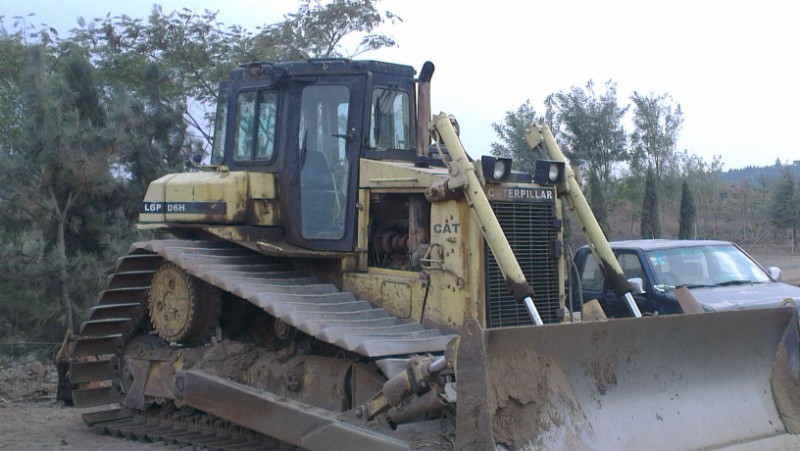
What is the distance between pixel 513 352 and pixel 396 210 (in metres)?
2.48

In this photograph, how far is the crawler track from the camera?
22.0 ft

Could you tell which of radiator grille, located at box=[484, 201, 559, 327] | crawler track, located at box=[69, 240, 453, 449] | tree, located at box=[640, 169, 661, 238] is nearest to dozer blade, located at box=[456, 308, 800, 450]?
radiator grille, located at box=[484, 201, 559, 327]

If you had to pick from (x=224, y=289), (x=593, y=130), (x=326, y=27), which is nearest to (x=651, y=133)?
(x=593, y=130)

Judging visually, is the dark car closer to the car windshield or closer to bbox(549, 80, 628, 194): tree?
the car windshield

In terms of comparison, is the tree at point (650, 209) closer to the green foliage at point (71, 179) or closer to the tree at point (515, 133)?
the tree at point (515, 133)

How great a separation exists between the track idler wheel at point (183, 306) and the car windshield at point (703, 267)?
5.12 meters

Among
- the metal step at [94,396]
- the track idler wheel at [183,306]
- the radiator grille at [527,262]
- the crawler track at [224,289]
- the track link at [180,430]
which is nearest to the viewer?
the crawler track at [224,289]

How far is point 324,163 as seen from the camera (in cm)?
779

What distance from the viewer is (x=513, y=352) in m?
5.49

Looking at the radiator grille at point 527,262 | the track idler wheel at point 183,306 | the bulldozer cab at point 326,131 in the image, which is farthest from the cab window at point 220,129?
the radiator grille at point 527,262

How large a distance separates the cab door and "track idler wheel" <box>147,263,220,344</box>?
94cm

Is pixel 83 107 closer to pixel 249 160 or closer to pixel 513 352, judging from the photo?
pixel 249 160

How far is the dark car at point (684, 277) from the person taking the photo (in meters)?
9.98

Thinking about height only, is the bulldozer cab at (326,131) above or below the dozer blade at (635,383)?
above
